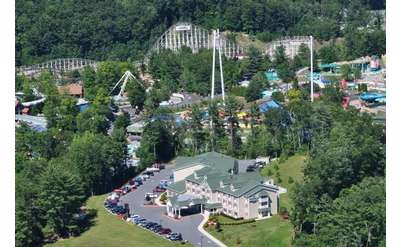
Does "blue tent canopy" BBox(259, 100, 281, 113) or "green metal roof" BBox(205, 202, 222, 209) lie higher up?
"blue tent canopy" BBox(259, 100, 281, 113)

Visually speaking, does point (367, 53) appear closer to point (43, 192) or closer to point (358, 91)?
point (358, 91)

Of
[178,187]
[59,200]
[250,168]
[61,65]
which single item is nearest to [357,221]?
[59,200]

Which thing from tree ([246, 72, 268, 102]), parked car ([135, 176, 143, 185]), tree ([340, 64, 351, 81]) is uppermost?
tree ([340, 64, 351, 81])

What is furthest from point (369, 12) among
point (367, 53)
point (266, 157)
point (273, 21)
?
point (266, 157)

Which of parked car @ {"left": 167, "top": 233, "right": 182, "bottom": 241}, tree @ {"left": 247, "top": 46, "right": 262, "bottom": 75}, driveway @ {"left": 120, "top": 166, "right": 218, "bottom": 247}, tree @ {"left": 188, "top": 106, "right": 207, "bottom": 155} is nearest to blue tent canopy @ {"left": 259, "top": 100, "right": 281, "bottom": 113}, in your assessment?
tree @ {"left": 188, "top": 106, "right": 207, "bottom": 155}

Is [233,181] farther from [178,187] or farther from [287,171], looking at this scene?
[287,171]

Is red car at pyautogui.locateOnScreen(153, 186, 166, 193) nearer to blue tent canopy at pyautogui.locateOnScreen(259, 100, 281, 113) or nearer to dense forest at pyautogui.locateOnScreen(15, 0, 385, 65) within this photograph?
blue tent canopy at pyautogui.locateOnScreen(259, 100, 281, 113)

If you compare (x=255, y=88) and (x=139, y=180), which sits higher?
(x=255, y=88)
